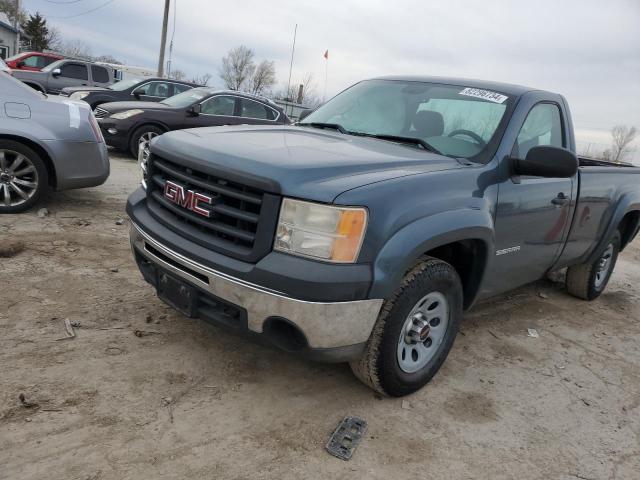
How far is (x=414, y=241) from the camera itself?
256 cm

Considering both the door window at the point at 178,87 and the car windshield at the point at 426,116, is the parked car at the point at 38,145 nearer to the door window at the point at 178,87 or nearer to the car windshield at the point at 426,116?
the car windshield at the point at 426,116

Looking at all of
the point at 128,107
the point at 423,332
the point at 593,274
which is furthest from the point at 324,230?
the point at 128,107

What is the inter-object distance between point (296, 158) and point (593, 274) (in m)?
3.85

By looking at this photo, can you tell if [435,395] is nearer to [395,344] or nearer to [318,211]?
[395,344]

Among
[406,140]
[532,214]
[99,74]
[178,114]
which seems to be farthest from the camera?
[99,74]

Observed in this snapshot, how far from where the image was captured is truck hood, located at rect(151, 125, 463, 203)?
2447 millimetres

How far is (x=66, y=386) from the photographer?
2699 mm

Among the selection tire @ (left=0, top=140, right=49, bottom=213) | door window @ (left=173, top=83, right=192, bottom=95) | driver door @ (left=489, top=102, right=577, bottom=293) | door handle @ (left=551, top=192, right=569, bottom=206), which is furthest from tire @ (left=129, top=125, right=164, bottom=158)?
door handle @ (left=551, top=192, right=569, bottom=206)

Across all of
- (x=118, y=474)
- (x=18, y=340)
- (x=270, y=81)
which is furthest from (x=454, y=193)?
(x=270, y=81)

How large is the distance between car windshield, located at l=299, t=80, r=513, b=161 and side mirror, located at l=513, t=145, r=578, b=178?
261 mm

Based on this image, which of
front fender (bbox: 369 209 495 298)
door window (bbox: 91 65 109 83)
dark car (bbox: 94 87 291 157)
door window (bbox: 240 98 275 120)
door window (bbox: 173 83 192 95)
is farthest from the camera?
door window (bbox: 91 65 109 83)

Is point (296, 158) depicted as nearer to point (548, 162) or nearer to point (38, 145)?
point (548, 162)

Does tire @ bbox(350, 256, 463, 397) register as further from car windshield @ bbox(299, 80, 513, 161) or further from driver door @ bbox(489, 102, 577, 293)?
car windshield @ bbox(299, 80, 513, 161)

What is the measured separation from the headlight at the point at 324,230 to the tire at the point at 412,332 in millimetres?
428
